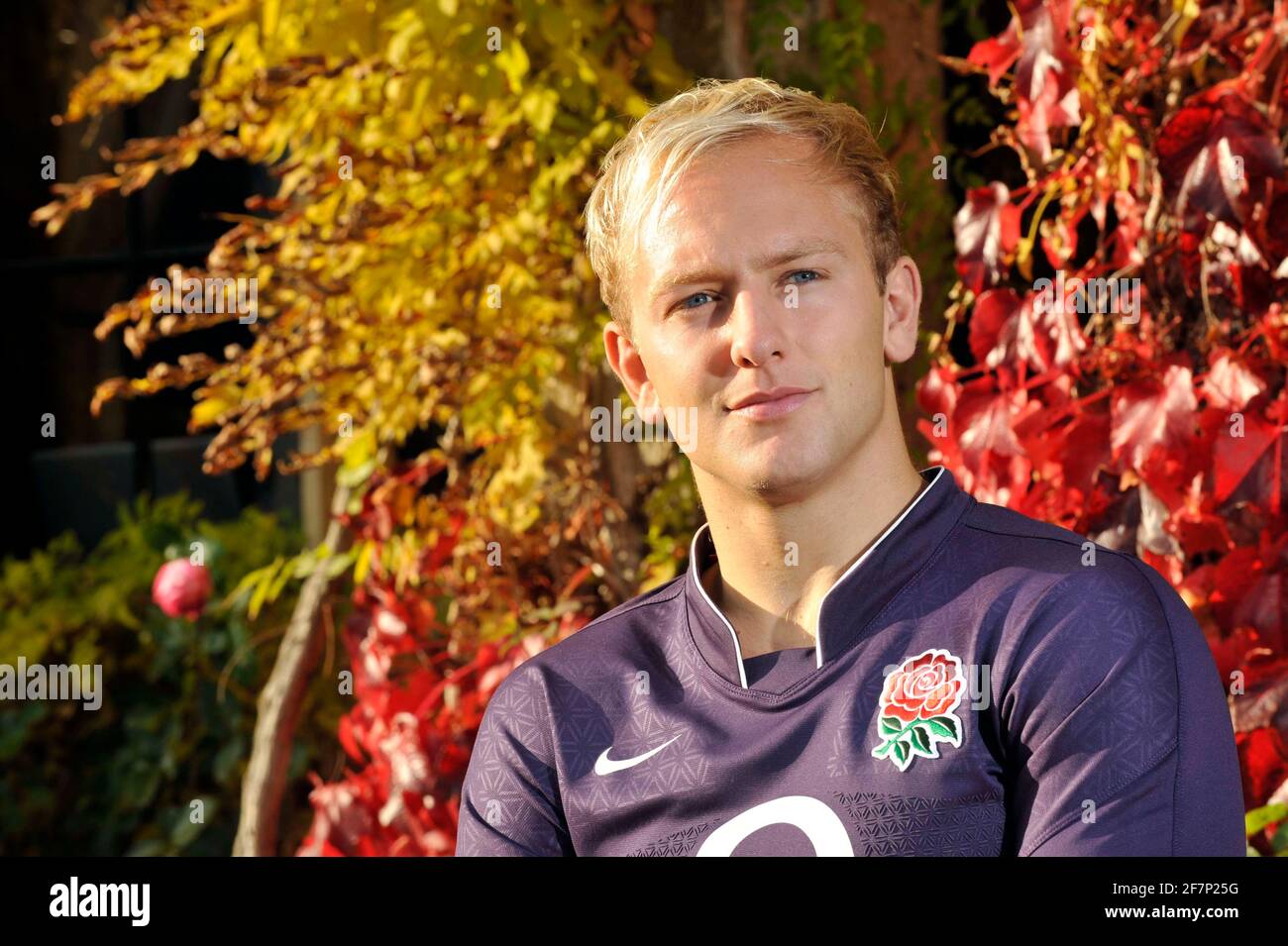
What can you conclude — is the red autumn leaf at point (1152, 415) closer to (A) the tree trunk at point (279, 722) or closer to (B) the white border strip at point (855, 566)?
(B) the white border strip at point (855, 566)

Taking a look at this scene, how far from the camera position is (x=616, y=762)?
1707mm

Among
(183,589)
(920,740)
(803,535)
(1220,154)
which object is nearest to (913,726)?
(920,740)

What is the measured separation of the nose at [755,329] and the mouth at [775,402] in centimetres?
4

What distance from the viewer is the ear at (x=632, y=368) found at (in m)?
1.91

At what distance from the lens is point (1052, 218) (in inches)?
115

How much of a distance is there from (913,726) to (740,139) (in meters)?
0.70

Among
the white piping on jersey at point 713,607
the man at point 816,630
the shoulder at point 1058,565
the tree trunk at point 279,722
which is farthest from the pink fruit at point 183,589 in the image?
the shoulder at point 1058,565

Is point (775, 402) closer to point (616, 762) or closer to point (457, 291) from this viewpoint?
point (616, 762)

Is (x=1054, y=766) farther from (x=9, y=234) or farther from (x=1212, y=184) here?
(x=9, y=234)

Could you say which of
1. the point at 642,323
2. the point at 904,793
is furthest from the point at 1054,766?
the point at 642,323

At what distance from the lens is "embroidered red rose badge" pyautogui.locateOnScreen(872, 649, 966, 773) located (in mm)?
1506

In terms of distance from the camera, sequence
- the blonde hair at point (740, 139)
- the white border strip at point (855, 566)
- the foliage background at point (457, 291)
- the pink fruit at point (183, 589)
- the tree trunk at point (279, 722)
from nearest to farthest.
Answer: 1. the white border strip at point (855, 566)
2. the blonde hair at point (740, 139)
3. the foliage background at point (457, 291)
4. the tree trunk at point (279, 722)
5. the pink fruit at point (183, 589)

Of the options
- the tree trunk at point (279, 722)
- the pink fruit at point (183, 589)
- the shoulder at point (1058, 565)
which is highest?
the shoulder at point (1058, 565)

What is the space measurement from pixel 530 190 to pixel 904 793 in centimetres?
188
